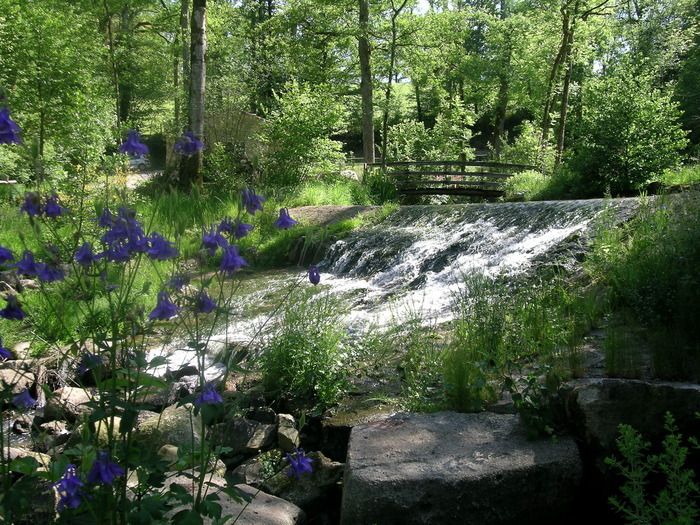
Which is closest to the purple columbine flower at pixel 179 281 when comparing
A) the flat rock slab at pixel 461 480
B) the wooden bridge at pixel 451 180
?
the flat rock slab at pixel 461 480

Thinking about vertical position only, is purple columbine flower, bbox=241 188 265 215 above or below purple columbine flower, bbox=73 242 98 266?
above

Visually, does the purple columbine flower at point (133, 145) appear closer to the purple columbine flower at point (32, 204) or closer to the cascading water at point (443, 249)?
the purple columbine flower at point (32, 204)

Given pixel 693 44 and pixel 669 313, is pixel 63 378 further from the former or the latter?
pixel 693 44

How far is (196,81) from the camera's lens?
12.9 m

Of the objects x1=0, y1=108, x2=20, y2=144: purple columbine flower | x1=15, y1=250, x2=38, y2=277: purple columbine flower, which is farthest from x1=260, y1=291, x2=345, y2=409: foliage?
x1=0, y1=108, x2=20, y2=144: purple columbine flower

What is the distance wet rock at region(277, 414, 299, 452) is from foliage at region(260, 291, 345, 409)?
0.35m

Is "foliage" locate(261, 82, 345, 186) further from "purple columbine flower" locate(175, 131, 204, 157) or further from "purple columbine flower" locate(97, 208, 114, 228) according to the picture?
"purple columbine flower" locate(97, 208, 114, 228)

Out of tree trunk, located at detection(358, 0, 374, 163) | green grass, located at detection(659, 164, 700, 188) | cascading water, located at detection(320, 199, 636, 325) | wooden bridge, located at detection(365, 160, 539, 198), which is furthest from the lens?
tree trunk, located at detection(358, 0, 374, 163)

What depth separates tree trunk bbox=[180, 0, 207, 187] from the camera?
40.9 ft

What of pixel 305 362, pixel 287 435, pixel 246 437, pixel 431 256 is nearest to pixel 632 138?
pixel 431 256

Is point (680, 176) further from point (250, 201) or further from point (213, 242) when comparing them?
point (213, 242)

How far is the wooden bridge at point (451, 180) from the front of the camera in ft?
51.8

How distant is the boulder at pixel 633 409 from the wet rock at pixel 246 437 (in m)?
2.02

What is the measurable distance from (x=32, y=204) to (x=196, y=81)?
38.4 feet
